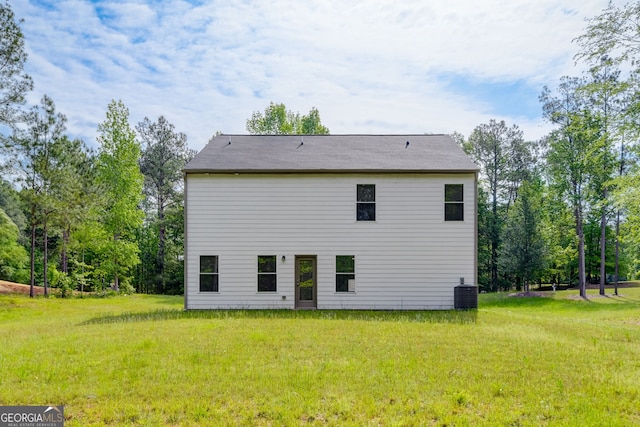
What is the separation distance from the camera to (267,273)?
48.8 feet

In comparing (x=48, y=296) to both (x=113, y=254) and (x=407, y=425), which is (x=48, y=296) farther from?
(x=407, y=425)

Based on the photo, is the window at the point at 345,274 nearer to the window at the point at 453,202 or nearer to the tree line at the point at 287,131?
the window at the point at 453,202

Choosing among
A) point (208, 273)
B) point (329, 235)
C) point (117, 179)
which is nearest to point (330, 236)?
point (329, 235)

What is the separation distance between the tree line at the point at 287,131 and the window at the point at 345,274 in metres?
7.63

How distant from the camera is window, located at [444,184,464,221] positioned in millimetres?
14945

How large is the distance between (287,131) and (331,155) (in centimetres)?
1804

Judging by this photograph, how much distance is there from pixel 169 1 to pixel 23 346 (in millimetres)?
7885

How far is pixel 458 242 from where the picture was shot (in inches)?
582

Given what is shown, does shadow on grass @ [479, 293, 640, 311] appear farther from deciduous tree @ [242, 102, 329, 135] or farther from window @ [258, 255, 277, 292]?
deciduous tree @ [242, 102, 329, 135]

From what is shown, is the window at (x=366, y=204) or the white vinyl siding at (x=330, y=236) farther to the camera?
the window at (x=366, y=204)

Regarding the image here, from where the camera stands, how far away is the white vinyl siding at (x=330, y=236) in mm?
14750

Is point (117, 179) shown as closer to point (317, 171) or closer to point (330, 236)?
point (317, 171)

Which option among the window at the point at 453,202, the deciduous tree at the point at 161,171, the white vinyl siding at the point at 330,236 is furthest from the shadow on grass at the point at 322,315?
the deciduous tree at the point at 161,171

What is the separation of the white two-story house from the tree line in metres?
4.82
